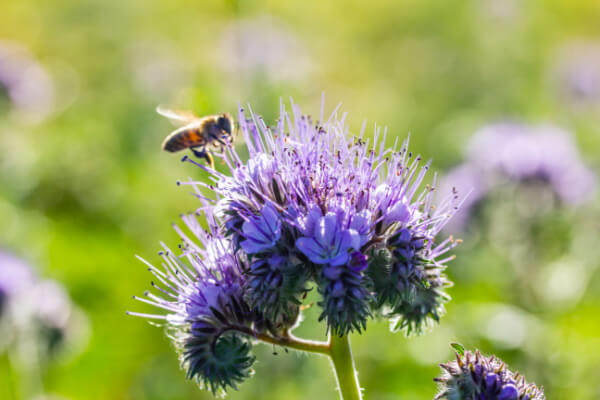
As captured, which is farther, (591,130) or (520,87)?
(520,87)

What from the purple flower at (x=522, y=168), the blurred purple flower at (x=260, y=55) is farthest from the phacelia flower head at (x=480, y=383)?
the blurred purple flower at (x=260, y=55)

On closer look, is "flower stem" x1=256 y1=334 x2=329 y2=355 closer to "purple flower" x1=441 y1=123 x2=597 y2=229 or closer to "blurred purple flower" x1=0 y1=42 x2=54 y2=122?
"purple flower" x1=441 y1=123 x2=597 y2=229

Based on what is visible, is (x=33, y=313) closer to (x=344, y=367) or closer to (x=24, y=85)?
(x=24, y=85)

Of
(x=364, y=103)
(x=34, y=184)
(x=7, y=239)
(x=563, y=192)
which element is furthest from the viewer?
(x=364, y=103)

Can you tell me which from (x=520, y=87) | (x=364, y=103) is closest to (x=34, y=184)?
(x=364, y=103)

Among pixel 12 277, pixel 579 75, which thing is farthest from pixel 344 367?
pixel 579 75

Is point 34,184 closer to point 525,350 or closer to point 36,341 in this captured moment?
point 36,341
